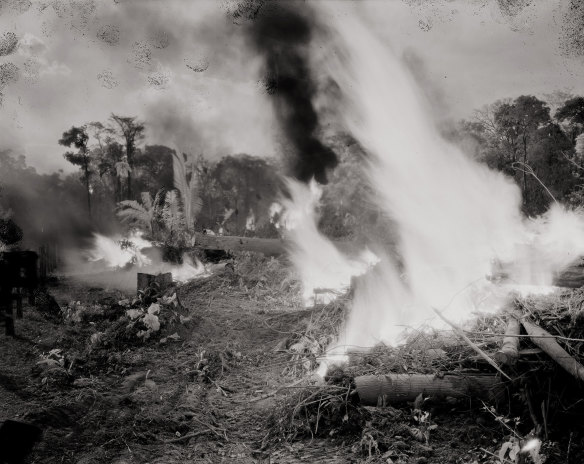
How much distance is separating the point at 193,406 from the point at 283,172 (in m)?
16.7

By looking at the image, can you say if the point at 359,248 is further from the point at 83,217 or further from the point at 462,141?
the point at 83,217

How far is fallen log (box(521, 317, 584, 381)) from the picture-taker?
3583 mm

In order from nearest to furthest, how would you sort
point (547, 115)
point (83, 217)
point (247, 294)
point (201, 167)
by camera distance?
1. point (247, 294)
2. point (547, 115)
3. point (83, 217)
4. point (201, 167)

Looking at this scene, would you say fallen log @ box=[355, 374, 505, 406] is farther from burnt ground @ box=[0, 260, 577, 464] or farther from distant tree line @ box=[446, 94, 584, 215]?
distant tree line @ box=[446, 94, 584, 215]

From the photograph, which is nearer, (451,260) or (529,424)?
→ (529,424)

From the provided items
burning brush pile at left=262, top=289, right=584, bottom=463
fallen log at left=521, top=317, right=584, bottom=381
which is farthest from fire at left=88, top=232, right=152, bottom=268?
fallen log at left=521, top=317, right=584, bottom=381

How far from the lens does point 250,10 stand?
13016mm

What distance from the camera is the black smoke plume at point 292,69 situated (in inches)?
479

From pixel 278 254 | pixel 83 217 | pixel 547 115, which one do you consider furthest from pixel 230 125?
pixel 547 115

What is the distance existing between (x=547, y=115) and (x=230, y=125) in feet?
53.6

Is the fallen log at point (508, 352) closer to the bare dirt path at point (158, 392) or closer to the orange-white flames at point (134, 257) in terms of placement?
the bare dirt path at point (158, 392)

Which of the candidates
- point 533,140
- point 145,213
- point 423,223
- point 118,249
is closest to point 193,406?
point 423,223

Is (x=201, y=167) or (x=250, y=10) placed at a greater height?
(x=250, y=10)

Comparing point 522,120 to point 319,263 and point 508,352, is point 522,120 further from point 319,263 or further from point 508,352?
point 508,352
